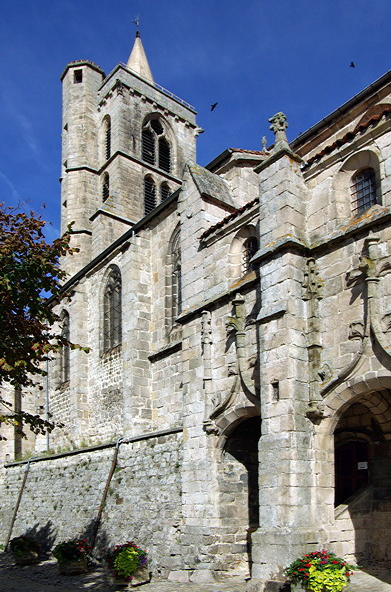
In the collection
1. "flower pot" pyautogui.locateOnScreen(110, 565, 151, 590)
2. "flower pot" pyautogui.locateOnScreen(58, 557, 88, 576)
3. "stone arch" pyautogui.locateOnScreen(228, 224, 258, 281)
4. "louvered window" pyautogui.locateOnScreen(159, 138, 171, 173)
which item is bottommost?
"flower pot" pyautogui.locateOnScreen(58, 557, 88, 576)

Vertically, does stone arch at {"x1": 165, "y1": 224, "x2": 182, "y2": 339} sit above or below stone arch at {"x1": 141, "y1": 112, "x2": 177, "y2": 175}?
below

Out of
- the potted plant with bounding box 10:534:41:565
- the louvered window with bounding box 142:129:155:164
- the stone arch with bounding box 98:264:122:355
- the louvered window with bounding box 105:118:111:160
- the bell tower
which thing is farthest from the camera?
the louvered window with bounding box 105:118:111:160

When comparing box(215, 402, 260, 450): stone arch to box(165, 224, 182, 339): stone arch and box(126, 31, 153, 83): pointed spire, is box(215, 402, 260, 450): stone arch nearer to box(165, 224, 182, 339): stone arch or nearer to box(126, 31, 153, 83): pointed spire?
box(165, 224, 182, 339): stone arch

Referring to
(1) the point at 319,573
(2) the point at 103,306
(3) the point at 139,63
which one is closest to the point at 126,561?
(1) the point at 319,573

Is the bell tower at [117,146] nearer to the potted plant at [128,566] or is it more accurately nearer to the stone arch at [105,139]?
the stone arch at [105,139]

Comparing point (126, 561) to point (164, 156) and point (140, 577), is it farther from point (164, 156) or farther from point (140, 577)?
point (164, 156)

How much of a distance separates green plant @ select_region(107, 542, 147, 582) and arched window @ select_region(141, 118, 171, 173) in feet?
72.5

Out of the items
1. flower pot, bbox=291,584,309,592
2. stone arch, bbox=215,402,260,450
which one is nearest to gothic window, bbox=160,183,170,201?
stone arch, bbox=215,402,260,450

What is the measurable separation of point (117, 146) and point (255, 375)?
20.7m

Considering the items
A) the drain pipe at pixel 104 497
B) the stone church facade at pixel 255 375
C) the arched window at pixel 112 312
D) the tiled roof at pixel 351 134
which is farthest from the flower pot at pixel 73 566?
the tiled roof at pixel 351 134

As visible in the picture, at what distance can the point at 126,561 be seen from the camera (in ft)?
36.7

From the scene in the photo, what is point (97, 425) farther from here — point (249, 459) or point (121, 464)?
point (249, 459)

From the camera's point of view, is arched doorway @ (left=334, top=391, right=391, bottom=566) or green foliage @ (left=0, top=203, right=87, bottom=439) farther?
arched doorway @ (left=334, top=391, right=391, bottom=566)

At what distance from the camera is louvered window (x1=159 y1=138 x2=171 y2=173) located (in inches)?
1225
